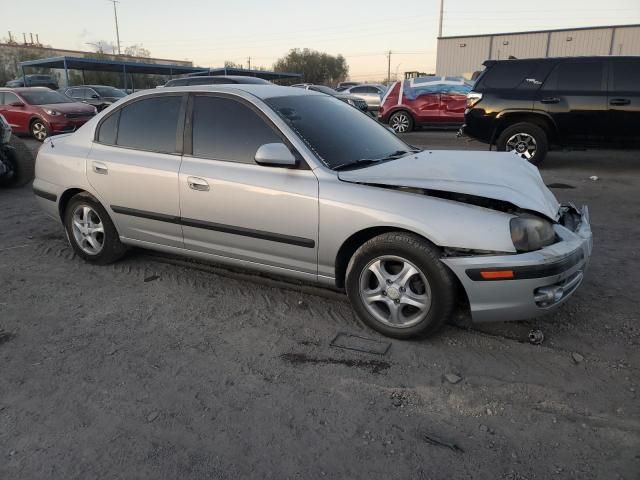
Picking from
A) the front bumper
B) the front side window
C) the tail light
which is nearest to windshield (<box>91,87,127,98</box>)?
the front side window

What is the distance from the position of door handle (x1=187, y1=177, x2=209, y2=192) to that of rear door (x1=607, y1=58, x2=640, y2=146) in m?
7.42

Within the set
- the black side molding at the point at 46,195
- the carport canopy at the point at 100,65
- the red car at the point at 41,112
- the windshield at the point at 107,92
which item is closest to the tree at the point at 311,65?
the carport canopy at the point at 100,65

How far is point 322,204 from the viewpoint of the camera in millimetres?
3295

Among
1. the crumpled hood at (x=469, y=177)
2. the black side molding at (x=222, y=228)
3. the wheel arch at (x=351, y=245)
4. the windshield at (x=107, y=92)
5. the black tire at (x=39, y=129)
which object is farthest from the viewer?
the windshield at (x=107, y=92)

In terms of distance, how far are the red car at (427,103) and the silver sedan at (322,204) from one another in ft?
35.6

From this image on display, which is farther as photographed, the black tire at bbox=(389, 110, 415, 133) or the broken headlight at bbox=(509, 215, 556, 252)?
the black tire at bbox=(389, 110, 415, 133)

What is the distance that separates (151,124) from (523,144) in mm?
7000

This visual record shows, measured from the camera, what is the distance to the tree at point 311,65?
6781 cm

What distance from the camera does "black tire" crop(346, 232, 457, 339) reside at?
3.02 m

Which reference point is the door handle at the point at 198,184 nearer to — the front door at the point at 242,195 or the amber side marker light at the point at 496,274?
the front door at the point at 242,195

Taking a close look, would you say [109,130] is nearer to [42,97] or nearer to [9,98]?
[42,97]

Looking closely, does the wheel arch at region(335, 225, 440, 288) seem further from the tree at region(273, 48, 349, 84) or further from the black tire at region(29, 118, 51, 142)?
the tree at region(273, 48, 349, 84)

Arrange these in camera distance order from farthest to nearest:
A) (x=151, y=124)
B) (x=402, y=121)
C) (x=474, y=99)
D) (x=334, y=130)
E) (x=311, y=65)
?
(x=311, y=65), (x=402, y=121), (x=474, y=99), (x=151, y=124), (x=334, y=130)

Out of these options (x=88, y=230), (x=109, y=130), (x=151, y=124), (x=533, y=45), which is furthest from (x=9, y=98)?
(x=533, y=45)
